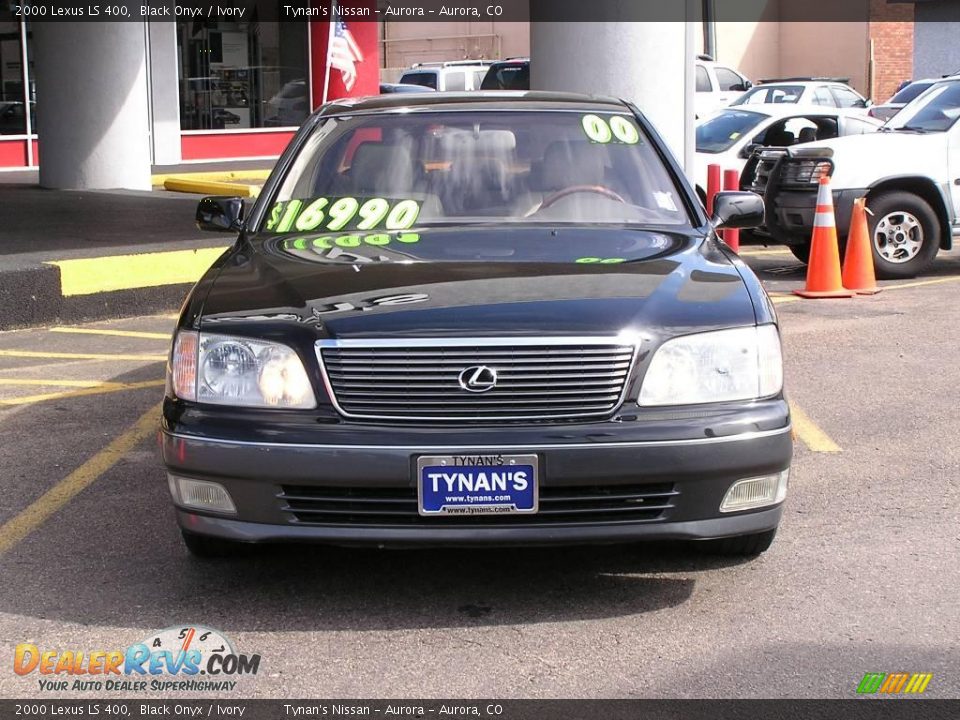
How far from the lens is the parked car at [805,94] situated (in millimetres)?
23688

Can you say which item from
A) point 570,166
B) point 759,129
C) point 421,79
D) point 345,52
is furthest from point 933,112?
point 421,79

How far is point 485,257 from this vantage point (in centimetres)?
492

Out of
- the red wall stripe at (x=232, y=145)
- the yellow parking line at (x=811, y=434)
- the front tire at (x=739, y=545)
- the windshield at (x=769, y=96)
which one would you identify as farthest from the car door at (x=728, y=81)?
the front tire at (x=739, y=545)

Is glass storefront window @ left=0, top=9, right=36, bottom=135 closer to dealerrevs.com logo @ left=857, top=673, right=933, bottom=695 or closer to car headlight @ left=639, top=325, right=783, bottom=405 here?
car headlight @ left=639, top=325, right=783, bottom=405

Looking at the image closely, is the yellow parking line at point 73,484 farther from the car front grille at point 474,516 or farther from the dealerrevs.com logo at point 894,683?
the dealerrevs.com logo at point 894,683

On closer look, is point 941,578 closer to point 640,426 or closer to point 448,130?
point 640,426

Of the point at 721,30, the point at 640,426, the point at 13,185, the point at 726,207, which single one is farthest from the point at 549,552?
the point at 721,30

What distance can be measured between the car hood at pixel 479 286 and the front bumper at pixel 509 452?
32 centimetres

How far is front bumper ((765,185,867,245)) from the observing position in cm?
1194

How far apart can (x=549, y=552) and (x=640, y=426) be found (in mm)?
1002

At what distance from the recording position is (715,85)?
2577cm

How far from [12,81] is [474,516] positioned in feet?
61.3

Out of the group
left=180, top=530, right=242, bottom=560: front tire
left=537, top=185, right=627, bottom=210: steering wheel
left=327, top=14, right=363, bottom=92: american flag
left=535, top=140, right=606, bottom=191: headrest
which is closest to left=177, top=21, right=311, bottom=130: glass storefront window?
left=327, top=14, right=363, bottom=92: american flag

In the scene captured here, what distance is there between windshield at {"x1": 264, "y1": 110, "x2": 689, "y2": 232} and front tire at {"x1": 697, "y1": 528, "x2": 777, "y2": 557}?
4.30 ft
